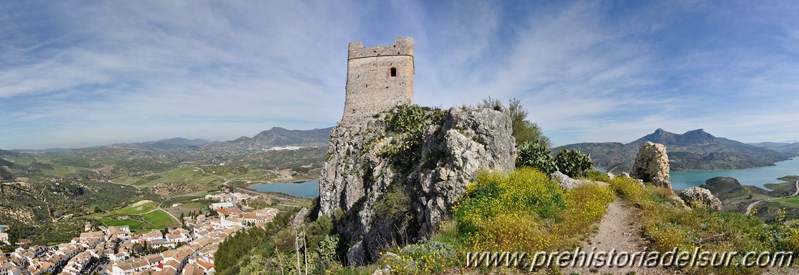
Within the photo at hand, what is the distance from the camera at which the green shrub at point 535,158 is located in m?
18.7

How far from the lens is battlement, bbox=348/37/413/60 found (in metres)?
26.8

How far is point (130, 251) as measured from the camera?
254 feet

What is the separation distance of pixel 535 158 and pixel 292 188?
168608mm

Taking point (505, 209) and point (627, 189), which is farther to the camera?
point (627, 189)

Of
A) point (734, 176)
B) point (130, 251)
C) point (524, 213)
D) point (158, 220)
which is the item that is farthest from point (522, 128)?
point (734, 176)

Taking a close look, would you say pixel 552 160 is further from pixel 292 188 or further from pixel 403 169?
pixel 292 188

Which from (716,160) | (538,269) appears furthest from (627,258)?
(716,160)

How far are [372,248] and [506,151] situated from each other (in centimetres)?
908

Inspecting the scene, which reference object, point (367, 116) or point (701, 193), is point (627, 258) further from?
point (367, 116)

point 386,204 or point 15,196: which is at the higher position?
point 386,204

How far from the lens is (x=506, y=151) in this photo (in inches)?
690

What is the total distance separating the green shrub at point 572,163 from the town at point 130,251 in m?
44.1

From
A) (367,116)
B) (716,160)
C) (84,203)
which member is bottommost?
(84,203)

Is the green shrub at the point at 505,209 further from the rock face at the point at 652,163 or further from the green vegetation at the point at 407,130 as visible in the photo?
the rock face at the point at 652,163
